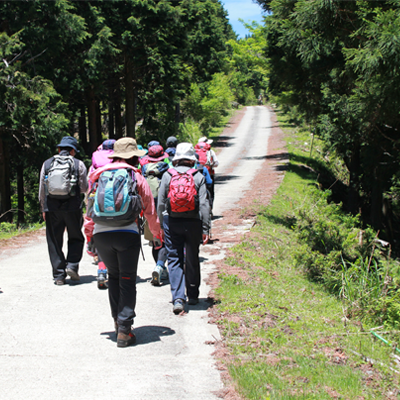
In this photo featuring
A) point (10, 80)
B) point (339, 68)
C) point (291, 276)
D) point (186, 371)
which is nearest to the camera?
point (186, 371)

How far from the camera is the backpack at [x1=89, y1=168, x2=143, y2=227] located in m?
4.43

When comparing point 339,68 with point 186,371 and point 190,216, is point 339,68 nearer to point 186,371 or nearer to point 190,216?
point 190,216

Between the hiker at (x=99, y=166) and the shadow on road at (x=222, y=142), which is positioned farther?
the shadow on road at (x=222, y=142)

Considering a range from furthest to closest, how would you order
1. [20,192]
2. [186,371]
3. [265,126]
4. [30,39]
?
[265,126] < [20,192] < [30,39] < [186,371]

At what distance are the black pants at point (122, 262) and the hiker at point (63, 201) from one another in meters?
2.22

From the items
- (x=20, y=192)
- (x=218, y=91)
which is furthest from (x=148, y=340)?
(x=218, y=91)

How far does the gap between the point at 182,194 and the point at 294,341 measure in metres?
1.97

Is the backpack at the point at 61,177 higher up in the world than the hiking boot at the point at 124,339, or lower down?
higher up

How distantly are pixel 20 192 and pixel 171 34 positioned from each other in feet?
33.2

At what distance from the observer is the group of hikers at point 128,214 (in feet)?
14.9

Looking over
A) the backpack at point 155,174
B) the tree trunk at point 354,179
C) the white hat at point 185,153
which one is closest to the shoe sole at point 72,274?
the backpack at point 155,174

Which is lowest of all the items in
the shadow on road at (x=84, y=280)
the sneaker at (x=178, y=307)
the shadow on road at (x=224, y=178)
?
the shadow on road at (x=224, y=178)

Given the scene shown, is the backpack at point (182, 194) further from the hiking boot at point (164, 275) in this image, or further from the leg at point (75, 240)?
the leg at point (75, 240)

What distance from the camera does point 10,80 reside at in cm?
1506
